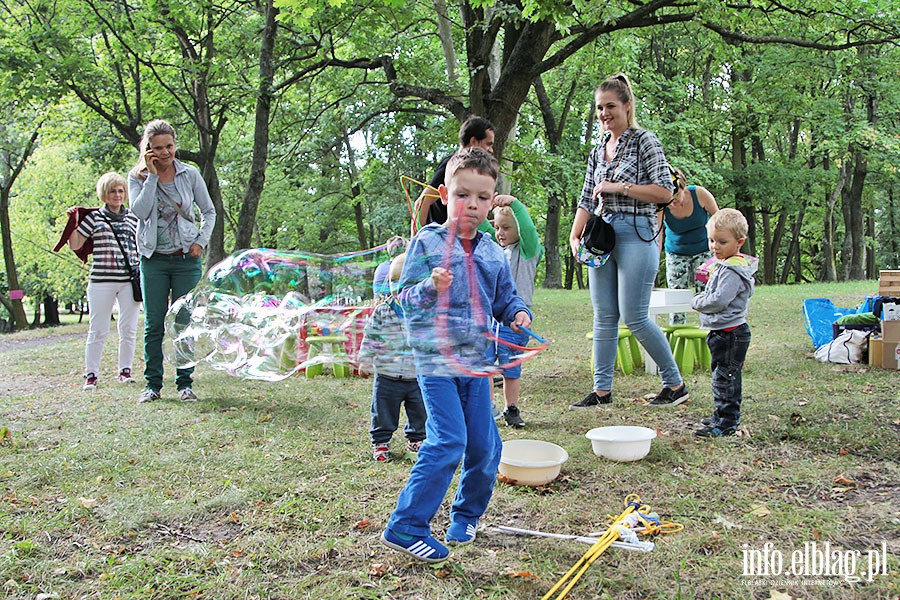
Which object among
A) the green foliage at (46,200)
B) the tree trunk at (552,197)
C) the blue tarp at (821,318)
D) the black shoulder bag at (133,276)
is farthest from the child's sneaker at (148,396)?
the green foliage at (46,200)

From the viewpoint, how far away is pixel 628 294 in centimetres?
470

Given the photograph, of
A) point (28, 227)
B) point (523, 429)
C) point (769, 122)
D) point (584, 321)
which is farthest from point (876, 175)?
point (28, 227)

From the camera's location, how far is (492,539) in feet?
9.06

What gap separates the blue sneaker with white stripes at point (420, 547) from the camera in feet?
8.23

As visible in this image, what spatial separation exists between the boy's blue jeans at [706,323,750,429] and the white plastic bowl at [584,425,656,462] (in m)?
0.65

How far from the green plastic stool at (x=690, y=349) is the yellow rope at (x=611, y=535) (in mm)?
3402

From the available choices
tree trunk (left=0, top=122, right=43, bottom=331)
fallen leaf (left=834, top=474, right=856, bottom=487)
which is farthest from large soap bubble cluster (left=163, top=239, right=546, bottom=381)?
tree trunk (left=0, top=122, right=43, bottom=331)

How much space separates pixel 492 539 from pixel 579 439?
4.92 ft

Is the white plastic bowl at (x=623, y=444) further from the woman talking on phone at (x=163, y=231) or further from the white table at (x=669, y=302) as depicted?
the woman talking on phone at (x=163, y=231)

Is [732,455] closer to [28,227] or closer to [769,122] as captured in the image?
[769,122]

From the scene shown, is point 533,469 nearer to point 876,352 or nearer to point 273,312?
point 273,312

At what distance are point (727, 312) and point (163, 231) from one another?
4208 mm

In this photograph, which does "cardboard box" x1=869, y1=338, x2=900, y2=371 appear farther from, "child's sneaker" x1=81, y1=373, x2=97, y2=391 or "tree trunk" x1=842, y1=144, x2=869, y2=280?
"tree trunk" x1=842, y1=144, x2=869, y2=280

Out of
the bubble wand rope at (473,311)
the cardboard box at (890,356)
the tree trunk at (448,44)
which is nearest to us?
the bubble wand rope at (473,311)
